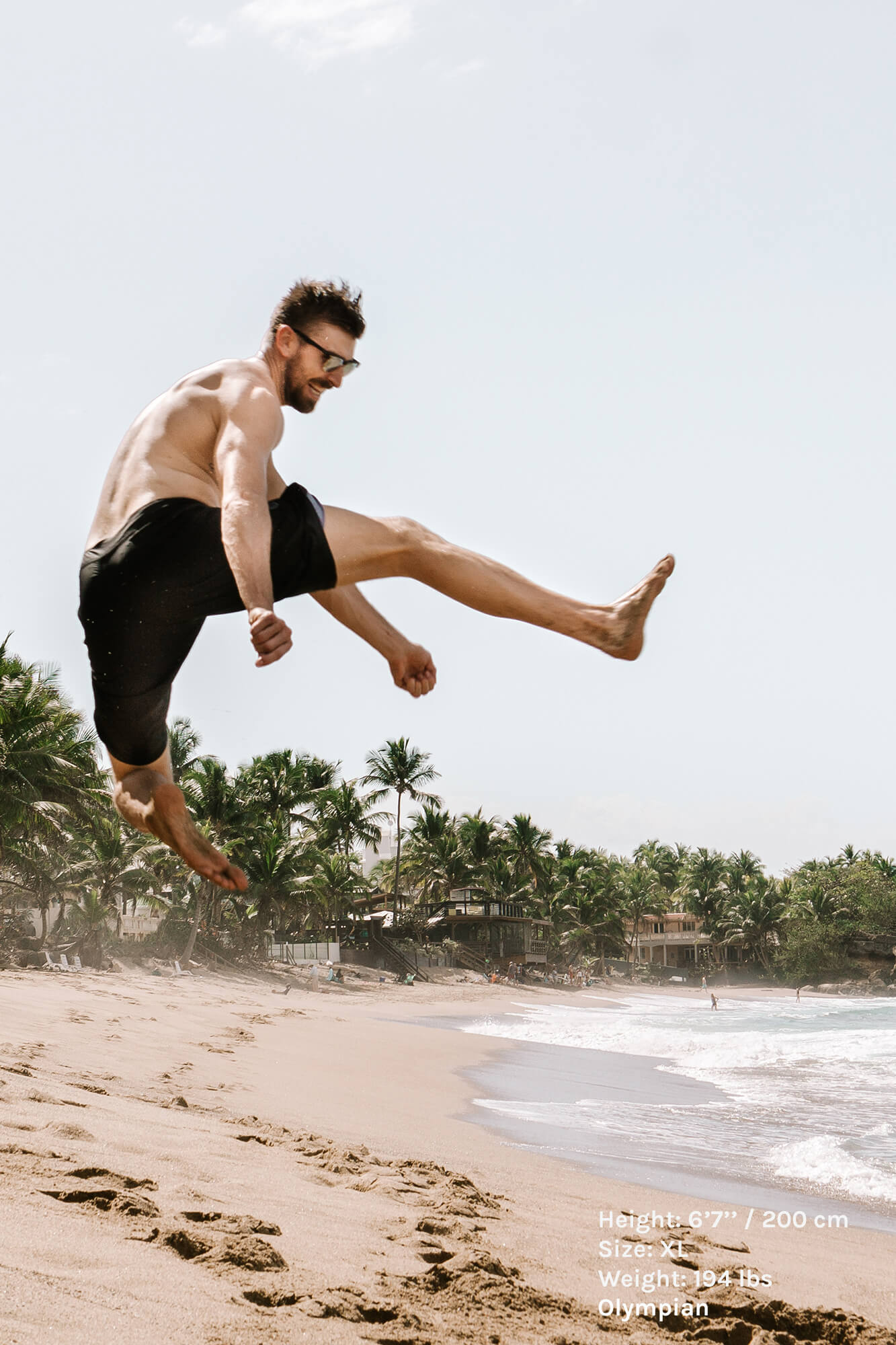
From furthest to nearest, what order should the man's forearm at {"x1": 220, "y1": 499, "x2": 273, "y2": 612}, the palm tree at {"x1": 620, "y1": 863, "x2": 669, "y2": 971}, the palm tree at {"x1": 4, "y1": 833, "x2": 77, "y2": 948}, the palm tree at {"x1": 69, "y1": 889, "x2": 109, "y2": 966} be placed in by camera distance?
the palm tree at {"x1": 620, "y1": 863, "x2": 669, "y2": 971} → the palm tree at {"x1": 69, "y1": 889, "x2": 109, "y2": 966} → the palm tree at {"x1": 4, "y1": 833, "x2": 77, "y2": 948} → the man's forearm at {"x1": 220, "y1": 499, "x2": 273, "y2": 612}

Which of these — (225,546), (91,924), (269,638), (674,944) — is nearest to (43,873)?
(91,924)

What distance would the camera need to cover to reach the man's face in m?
1.59

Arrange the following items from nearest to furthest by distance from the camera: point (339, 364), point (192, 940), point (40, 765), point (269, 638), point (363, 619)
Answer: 1. point (269, 638)
2. point (339, 364)
3. point (363, 619)
4. point (40, 765)
5. point (192, 940)

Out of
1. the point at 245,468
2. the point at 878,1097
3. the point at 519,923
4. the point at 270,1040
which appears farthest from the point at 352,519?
the point at 519,923

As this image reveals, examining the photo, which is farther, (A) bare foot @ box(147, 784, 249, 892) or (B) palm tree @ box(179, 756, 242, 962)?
(B) palm tree @ box(179, 756, 242, 962)

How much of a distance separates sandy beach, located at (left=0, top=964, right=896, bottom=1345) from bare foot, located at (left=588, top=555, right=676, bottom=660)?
306 cm

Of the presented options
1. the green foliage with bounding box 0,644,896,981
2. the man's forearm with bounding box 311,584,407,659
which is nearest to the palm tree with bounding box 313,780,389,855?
the green foliage with bounding box 0,644,896,981

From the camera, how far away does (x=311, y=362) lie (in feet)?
5.26

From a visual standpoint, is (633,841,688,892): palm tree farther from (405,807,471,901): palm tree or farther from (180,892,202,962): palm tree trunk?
(180,892,202,962): palm tree trunk

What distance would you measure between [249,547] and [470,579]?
381 millimetres

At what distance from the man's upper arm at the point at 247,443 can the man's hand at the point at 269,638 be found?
0.23 m

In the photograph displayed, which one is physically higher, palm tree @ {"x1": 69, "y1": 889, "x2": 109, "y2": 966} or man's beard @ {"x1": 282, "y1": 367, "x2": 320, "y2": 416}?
man's beard @ {"x1": 282, "y1": 367, "x2": 320, "y2": 416}

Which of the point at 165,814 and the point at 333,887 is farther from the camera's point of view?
the point at 333,887

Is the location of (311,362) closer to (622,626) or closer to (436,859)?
(622,626)
